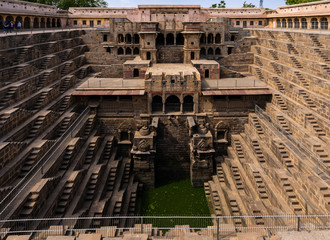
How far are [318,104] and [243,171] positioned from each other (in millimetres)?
6897

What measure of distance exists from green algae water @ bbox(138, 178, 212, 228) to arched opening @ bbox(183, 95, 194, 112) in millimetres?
6686

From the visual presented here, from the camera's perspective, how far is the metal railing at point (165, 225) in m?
12.0

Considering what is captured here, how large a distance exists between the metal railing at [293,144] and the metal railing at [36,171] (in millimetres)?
14559

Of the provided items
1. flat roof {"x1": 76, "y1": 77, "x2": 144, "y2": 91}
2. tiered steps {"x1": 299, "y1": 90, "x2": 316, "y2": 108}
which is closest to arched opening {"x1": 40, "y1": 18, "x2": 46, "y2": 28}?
flat roof {"x1": 76, "y1": 77, "x2": 144, "y2": 91}

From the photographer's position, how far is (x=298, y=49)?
90.0 feet

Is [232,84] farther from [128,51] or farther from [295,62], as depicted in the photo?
[128,51]

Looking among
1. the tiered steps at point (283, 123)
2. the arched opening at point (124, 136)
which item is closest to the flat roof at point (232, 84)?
the tiered steps at point (283, 123)

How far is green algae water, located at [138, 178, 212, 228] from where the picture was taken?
20219 mm

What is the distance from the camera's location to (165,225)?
782 inches

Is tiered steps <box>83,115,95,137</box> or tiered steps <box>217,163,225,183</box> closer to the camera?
tiered steps <box>217,163,225,183</box>

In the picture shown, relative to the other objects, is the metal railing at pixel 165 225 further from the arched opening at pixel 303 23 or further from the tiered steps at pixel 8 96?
the arched opening at pixel 303 23

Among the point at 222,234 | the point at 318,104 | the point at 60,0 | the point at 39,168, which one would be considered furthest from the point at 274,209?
the point at 60,0

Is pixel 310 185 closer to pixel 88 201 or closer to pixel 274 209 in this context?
pixel 274 209

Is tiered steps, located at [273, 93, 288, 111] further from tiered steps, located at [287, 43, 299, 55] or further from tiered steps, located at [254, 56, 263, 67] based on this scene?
tiered steps, located at [254, 56, 263, 67]
